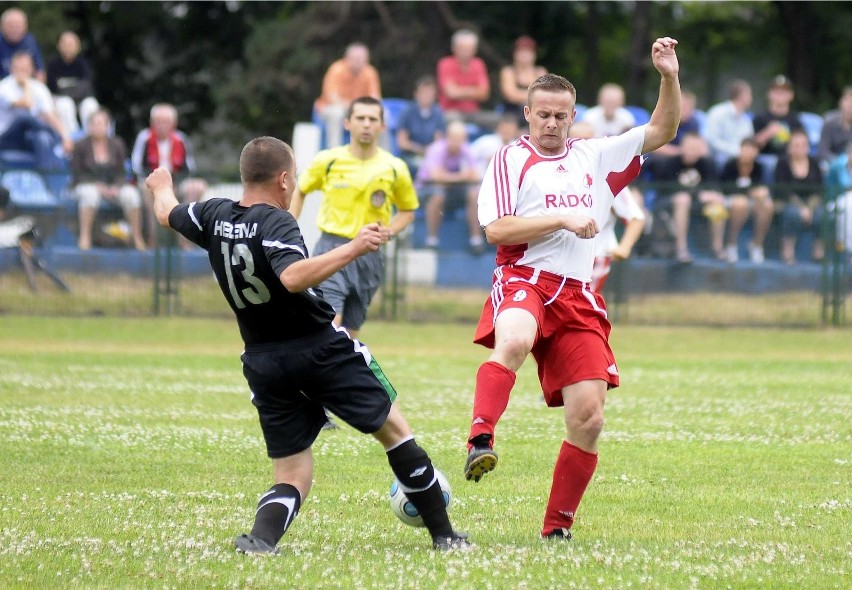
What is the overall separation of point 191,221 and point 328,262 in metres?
0.88

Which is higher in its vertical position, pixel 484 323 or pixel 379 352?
pixel 484 323

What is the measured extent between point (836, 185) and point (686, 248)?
221cm

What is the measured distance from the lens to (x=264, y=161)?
5762mm

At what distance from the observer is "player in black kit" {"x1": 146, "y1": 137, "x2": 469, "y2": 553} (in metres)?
5.65

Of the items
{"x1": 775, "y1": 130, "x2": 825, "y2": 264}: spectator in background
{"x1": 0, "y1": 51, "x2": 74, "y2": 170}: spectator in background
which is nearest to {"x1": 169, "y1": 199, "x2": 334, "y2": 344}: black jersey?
{"x1": 775, "y1": 130, "x2": 825, "y2": 264}: spectator in background

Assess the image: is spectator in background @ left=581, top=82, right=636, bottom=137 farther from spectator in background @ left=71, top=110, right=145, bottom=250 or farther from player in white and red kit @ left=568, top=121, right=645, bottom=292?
player in white and red kit @ left=568, top=121, right=645, bottom=292

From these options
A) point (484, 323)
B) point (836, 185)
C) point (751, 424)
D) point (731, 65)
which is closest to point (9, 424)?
point (484, 323)

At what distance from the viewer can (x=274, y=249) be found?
5.48 metres

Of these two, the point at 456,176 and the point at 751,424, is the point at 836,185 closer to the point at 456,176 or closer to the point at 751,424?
the point at 456,176

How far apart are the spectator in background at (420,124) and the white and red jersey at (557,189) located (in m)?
14.0

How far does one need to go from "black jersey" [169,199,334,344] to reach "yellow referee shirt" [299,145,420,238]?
4987 mm

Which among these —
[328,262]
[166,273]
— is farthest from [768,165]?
[328,262]

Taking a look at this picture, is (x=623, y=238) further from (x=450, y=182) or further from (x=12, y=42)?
(x=12, y=42)

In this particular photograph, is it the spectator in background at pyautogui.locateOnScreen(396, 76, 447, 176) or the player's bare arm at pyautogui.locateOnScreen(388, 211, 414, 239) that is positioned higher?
the spectator in background at pyautogui.locateOnScreen(396, 76, 447, 176)
